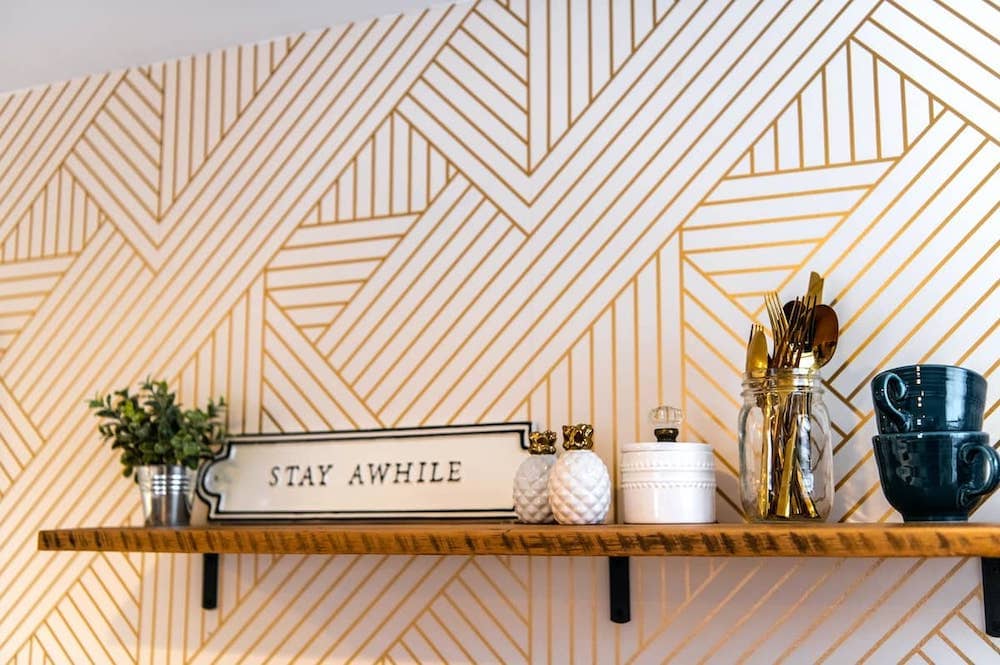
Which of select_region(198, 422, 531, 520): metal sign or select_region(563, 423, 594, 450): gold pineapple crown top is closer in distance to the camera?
select_region(563, 423, 594, 450): gold pineapple crown top

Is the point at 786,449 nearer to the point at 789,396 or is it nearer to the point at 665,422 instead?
the point at 789,396

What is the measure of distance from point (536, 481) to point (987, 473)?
62cm

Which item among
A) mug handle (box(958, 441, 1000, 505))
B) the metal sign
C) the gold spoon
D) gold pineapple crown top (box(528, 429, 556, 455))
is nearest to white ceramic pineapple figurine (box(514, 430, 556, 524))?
gold pineapple crown top (box(528, 429, 556, 455))

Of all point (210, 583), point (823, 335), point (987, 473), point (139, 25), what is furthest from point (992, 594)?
point (139, 25)

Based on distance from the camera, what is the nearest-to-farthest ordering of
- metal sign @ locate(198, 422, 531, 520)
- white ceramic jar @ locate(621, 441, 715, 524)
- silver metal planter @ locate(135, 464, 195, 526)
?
white ceramic jar @ locate(621, 441, 715, 524)
metal sign @ locate(198, 422, 531, 520)
silver metal planter @ locate(135, 464, 195, 526)

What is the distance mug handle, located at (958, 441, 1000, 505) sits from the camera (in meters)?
1.41

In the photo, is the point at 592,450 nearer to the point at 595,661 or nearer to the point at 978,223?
the point at 595,661

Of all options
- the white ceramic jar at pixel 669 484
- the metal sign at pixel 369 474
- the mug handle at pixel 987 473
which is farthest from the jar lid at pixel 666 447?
the mug handle at pixel 987 473

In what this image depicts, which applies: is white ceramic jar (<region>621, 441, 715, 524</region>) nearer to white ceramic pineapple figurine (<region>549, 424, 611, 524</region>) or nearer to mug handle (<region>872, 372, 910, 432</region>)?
white ceramic pineapple figurine (<region>549, 424, 611, 524</region>)

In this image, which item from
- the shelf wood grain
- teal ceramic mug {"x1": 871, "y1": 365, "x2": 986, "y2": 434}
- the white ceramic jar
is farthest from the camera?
the white ceramic jar

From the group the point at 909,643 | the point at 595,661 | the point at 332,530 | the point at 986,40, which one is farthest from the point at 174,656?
the point at 986,40

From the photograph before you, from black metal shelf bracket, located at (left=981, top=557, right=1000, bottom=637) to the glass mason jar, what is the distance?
23 cm

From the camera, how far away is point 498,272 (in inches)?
74.2

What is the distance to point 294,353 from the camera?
201cm
